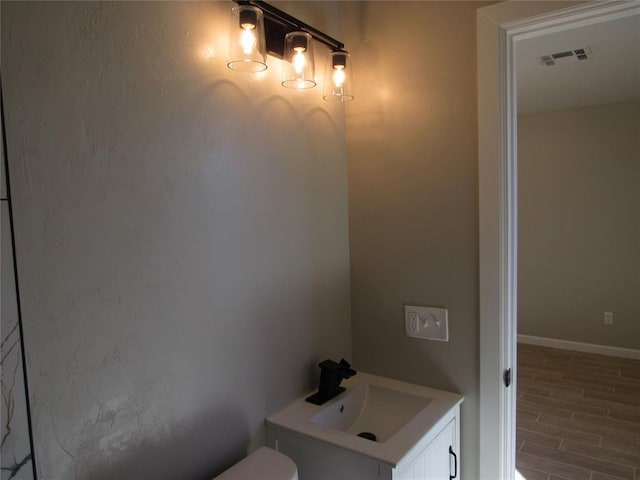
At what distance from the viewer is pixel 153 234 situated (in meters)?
1.15

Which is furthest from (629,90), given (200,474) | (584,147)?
(200,474)

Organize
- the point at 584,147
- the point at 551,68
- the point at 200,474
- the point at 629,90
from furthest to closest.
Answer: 1. the point at 584,147
2. the point at 629,90
3. the point at 551,68
4. the point at 200,474

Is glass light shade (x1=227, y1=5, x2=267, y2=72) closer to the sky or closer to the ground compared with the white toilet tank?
closer to the sky

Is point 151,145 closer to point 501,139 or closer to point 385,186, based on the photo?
→ point 385,186

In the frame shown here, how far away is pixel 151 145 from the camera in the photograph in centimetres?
115

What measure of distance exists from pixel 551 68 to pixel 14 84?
3378 mm

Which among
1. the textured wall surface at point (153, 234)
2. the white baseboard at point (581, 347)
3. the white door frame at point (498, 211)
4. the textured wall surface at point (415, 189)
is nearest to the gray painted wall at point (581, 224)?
the white baseboard at point (581, 347)

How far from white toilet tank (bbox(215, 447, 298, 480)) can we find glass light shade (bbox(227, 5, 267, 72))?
1.16m

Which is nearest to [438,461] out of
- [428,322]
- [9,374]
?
[428,322]

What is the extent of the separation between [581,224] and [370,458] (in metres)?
4.06

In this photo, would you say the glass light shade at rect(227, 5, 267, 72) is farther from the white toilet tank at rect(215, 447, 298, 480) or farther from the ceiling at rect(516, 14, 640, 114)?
the ceiling at rect(516, 14, 640, 114)

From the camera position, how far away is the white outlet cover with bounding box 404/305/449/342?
172cm

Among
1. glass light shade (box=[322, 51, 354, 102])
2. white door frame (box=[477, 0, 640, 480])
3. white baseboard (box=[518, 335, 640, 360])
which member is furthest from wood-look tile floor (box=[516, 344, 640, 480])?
glass light shade (box=[322, 51, 354, 102])

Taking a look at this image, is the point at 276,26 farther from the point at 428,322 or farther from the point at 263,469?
the point at 263,469
